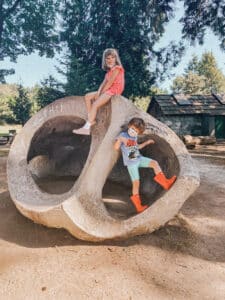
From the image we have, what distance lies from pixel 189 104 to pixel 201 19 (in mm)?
8035

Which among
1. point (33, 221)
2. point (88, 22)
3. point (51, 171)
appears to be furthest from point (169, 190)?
point (88, 22)

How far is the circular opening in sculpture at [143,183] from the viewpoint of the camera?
4.91 metres

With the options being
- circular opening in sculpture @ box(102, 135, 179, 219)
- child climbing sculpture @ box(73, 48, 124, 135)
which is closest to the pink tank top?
child climbing sculpture @ box(73, 48, 124, 135)

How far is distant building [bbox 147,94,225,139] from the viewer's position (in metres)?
23.8

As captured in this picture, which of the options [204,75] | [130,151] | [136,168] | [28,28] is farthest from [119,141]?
[204,75]

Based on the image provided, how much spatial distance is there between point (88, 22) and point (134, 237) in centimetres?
2209

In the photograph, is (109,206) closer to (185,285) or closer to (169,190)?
(169,190)

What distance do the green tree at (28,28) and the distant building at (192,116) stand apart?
34.6 ft

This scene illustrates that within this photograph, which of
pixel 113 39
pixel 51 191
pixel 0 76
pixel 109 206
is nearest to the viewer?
pixel 109 206

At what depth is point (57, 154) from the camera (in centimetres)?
710

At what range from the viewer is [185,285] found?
3.42 meters

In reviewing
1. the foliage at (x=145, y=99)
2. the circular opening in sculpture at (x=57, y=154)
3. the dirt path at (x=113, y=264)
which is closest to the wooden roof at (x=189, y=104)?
the foliage at (x=145, y=99)

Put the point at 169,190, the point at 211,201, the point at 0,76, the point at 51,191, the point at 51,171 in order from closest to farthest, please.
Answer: the point at 169,190 → the point at 51,191 → the point at 211,201 → the point at 51,171 → the point at 0,76

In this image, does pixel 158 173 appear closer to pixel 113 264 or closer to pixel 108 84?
pixel 113 264
